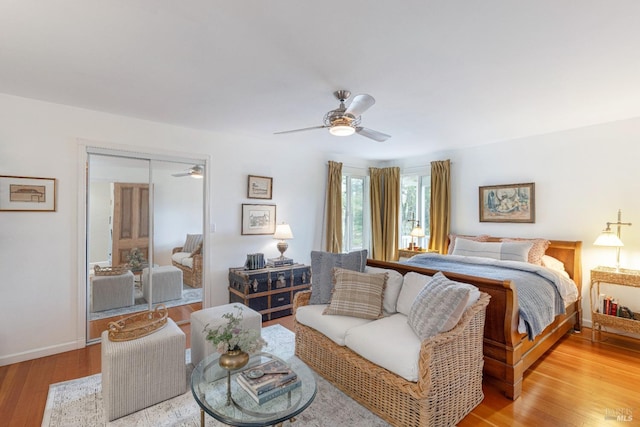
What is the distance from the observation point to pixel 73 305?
3207 mm

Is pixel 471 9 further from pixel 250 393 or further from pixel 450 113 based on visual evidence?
pixel 250 393

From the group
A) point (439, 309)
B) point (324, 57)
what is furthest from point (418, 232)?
point (324, 57)

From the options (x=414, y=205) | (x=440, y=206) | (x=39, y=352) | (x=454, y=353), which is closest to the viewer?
(x=454, y=353)

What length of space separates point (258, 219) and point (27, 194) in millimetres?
2538

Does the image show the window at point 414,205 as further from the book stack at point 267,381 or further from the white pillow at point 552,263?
the book stack at point 267,381

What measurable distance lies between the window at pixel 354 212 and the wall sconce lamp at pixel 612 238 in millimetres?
3591

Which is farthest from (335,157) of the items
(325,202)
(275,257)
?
(275,257)

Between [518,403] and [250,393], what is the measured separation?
2.05 metres

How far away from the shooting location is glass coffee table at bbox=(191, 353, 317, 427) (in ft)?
4.94

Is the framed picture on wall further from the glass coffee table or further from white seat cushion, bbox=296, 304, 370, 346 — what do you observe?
the glass coffee table

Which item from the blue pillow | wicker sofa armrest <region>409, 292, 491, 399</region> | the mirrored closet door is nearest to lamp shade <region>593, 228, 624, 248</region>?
wicker sofa armrest <region>409, 292, 491, 399</region>

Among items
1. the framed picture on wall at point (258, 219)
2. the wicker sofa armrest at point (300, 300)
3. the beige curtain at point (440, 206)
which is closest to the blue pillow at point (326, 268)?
the wicker sofa armrest at point (300, 300)

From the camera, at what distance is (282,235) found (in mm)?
4430

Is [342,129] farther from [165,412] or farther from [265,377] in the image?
[165,412]
